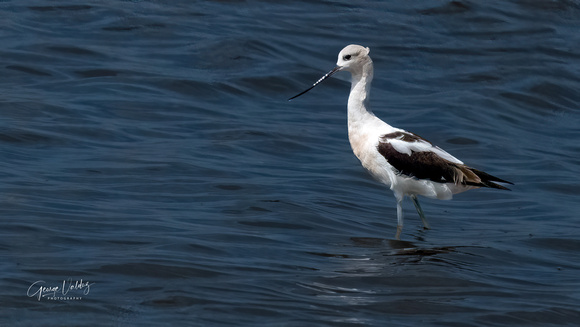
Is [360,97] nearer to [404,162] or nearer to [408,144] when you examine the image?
[408,144]

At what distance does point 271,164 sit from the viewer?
11.4 m

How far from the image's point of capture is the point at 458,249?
8.74 meters

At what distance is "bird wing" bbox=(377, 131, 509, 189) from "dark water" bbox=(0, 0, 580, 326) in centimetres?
53

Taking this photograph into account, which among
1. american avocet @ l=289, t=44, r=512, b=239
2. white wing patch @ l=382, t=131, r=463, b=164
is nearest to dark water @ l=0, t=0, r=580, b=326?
american avocet @ l=289, t=44, r=512, b=239

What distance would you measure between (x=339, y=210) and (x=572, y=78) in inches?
307

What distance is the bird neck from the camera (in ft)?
30.8

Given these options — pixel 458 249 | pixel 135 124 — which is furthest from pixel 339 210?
pixel 135 124

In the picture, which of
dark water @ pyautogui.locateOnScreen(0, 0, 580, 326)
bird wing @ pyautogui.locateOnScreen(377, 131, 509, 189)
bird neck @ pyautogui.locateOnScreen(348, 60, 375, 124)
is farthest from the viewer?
bird neck @ pyautogui.locateOnScreen(348, 60, 375, 124)

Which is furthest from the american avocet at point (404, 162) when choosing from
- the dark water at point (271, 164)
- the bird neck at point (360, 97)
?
the dark water at point (271, 164)

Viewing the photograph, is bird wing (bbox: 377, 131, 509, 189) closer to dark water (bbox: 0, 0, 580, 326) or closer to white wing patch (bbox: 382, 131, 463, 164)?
white wing patch (bbox: 382, 131, 463, 164)

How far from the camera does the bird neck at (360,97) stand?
30.8 ft

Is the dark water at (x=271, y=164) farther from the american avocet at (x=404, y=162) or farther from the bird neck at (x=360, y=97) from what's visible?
the bird neck at (x=360, y=97)

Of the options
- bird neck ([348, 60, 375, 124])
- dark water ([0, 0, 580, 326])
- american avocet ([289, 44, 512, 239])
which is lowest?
dark water ([0, 0, 580, 326])

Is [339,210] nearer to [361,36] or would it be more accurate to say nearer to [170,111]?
[170,111]
